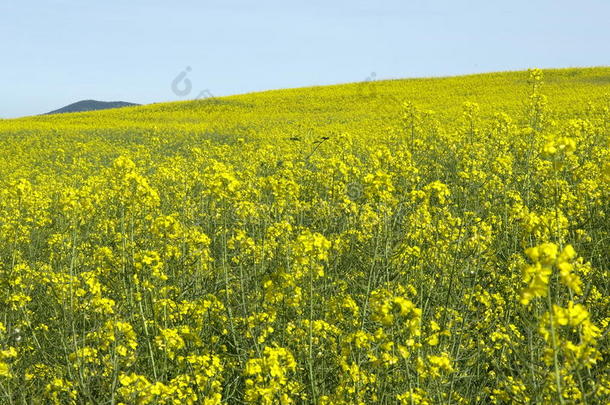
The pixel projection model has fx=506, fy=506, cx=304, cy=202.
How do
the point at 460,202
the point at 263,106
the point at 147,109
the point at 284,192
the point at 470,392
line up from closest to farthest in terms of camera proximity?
the point at 470,392, the point at 284,192, the point at 460,202, the point at 263,106, the point at 147,109

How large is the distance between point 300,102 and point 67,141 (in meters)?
17.9

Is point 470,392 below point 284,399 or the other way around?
below

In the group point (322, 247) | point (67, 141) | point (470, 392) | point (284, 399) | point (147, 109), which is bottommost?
point (470, 392)

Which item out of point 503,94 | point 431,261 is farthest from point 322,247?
point 503,94

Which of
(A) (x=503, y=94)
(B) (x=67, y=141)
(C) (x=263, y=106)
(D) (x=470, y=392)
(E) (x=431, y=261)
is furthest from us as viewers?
(C) (x=263, y=106)

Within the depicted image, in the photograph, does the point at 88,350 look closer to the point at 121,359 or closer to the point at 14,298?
the point at 121,359

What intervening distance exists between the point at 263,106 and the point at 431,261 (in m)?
31.1

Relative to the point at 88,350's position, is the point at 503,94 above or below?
above

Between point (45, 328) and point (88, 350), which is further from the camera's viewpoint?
point (45, 328)

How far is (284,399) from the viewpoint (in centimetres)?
273

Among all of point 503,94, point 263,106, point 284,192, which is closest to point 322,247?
point 284,192

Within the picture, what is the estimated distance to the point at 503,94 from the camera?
96.3ft

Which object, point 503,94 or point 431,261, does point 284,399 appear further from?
point 503,94

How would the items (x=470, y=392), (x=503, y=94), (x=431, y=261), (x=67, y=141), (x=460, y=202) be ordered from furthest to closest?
(x=503, y=94) < (x=67, y=141) < (x=460, y=202) < (x=431, y=261) < (x=470, y=392)
